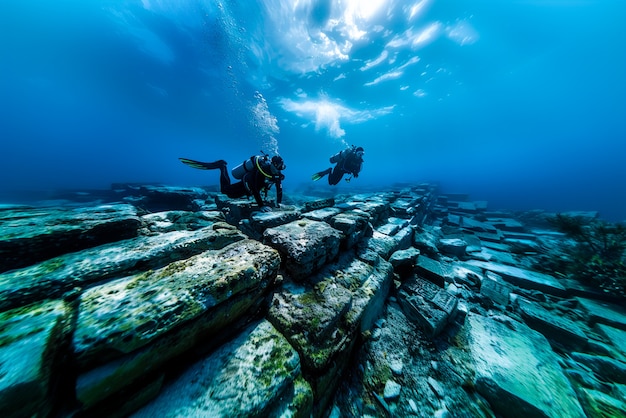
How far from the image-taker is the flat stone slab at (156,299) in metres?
1.12

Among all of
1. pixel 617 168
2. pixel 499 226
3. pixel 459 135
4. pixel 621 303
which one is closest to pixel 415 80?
pixel 499 226

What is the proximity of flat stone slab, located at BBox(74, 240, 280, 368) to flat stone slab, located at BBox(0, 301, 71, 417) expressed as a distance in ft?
0.34

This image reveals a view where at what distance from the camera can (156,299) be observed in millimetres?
1392

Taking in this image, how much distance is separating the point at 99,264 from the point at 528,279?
7185 millimetres

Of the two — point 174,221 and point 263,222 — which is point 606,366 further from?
point 174,221

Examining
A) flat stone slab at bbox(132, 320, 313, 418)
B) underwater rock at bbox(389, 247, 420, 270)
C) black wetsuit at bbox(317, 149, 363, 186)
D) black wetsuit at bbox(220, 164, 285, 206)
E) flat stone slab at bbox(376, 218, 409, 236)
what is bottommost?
flat stone slab at bbox(132, 320, 313, 418)

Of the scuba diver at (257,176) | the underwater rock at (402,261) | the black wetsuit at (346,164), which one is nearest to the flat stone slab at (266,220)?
the scuba diver at (257,176)

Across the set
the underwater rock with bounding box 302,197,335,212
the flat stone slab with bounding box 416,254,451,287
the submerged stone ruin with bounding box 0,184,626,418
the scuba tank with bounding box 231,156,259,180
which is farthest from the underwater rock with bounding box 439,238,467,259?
the scuba tank with bounding box 231,156,259,180

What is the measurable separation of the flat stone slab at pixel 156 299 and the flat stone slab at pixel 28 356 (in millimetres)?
103

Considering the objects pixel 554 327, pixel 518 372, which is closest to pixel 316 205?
pixel 518 372

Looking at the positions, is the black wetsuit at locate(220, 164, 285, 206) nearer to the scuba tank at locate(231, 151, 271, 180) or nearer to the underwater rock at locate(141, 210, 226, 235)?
the scuba tank at locate(231, 151, 271, 180)

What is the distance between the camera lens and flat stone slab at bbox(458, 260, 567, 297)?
382 cm

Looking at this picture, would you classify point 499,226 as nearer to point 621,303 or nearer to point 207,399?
point 621,303

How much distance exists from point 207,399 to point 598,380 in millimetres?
4366
